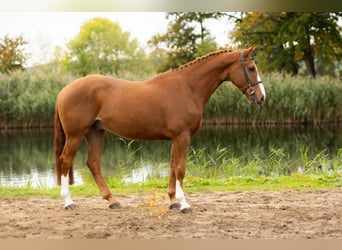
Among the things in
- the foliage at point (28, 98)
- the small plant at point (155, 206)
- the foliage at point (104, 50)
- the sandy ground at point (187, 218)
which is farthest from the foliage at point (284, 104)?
the foliage at point (104, 50)

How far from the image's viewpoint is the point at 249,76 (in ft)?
13.7

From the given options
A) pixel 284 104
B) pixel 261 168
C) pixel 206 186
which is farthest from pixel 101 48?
pixel 206 186

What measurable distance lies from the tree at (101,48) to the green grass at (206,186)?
1156 cm

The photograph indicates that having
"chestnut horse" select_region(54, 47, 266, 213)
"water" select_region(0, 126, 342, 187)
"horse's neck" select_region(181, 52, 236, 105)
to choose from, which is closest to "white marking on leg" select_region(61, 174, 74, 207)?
"chestnut horse" select_region(54, 47, 266, 213)

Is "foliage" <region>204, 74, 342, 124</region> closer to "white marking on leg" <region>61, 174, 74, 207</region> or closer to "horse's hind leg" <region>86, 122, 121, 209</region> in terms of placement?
"horse's hind leg" <region>86, 122, 121, 209</region>

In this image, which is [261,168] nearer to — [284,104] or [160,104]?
[160,104]

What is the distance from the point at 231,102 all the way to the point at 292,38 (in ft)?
14.0

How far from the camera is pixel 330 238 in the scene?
140 inches

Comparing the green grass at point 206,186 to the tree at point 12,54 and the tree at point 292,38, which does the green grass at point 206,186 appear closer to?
the tree at point 292,38

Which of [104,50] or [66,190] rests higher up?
[104,50]

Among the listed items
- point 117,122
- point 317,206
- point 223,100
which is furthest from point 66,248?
point 223,100

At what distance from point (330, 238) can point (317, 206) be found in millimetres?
902

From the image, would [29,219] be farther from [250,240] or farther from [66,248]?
[250,240]

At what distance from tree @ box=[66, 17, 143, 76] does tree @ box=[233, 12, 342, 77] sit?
444 centimetres
